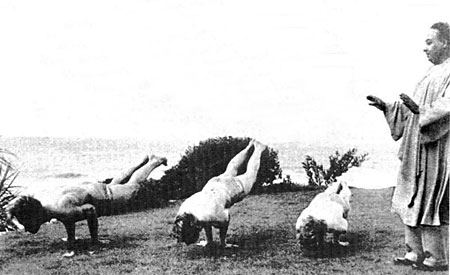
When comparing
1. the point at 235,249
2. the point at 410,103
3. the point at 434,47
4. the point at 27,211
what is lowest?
the point at 235,249

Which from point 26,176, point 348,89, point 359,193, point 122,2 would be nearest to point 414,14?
point 348,89

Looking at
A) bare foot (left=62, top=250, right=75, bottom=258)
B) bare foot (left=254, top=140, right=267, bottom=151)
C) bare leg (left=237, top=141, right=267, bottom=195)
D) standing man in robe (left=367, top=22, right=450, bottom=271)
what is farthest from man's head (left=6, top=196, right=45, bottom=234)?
standing man in robe (left=367, top=22, right=450, bottom=271)

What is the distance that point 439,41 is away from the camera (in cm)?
477

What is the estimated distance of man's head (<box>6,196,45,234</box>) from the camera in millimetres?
5211

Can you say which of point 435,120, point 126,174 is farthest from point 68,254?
point 435,120

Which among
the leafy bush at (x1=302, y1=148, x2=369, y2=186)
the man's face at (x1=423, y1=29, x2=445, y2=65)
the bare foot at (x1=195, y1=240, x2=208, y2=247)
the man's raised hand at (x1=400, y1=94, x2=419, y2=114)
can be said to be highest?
the man's face at (x1=423, y1=29, x2=445, y2=65)

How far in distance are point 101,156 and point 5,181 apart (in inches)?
27.8

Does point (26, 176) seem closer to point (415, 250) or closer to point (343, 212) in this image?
point (343, 212)

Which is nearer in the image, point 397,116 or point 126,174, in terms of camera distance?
point 397,116

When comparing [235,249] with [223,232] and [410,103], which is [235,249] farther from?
[410,103]

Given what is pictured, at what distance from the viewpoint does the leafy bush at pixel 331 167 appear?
5.21 m

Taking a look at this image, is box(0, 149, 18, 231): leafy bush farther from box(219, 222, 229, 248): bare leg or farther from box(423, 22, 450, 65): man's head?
box(423, 22, 450, 65): man's head

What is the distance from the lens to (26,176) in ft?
17.9

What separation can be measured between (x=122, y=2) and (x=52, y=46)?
0.58 metres
